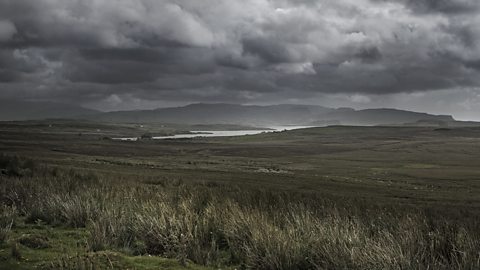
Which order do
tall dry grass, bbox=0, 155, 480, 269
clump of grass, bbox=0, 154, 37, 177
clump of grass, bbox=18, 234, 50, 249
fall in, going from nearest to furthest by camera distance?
tall dry grass, bbox=0, 155, 480, 269 → clump of grass, bbox=18, 234, 50, 249 → clump of grass, bbox=0, 154, 37, 177

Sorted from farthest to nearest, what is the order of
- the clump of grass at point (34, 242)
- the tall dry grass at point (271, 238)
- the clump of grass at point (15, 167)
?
the clump of grass at point (15, 167), the clump of grass at point (34, 242), the tall dry grass at point (271, 238)

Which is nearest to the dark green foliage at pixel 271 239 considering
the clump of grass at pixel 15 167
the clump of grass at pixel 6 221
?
the clump of grass at pixel 6 221

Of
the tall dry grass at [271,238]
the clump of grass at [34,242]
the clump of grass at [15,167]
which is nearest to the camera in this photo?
the tall dry grass at [271,238]

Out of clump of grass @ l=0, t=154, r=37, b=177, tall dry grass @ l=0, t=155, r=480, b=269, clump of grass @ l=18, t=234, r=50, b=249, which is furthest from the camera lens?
clump of grass @ l=0, t=154, r=37, b=177

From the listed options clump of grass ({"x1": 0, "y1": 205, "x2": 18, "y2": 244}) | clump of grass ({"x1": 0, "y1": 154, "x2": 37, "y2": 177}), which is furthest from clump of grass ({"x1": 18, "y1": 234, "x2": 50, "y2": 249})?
clump of grass ({"x1": 0, "y1": 154, "x2": 37, "y2": 177})

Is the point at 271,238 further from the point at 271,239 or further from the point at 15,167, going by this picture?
the point at 15,167

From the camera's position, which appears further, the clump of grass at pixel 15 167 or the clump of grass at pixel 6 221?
the clump of grass at pixel 15 167

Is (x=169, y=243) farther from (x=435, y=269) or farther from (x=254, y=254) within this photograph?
(x=435, y=269)

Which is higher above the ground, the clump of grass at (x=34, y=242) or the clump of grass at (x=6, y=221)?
the clump of grass at (x=6, y=221)

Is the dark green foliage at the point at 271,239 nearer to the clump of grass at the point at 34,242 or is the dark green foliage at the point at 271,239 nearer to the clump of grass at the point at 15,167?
the clump of grass at the point at 34,242

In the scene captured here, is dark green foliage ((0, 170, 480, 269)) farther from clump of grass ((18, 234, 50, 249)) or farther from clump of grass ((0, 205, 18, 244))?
clump of grass ((0, 205, 18, 244))

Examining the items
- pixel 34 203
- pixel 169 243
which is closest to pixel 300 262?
pixel 169 243

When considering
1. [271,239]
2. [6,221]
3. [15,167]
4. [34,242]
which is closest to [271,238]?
[271,239]

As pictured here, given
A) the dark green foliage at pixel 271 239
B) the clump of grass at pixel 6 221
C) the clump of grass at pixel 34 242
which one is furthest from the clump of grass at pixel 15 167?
the clump of grass at pixel 34 242
